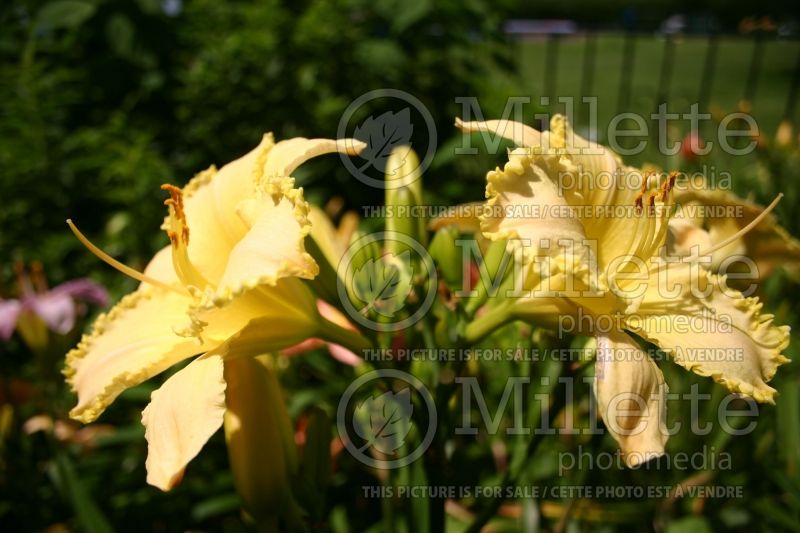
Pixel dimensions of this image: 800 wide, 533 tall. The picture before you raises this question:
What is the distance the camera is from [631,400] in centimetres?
61

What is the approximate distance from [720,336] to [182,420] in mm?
530

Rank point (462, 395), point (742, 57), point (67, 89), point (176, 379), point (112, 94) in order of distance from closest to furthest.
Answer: point (176, 379)
point (462, 395)
point (67, 89)
point (112, 94)
point (742, 57)

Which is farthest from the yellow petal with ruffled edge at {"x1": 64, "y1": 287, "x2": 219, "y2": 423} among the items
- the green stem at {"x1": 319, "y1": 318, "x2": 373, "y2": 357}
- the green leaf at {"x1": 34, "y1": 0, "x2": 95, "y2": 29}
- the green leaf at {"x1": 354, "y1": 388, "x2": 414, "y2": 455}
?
the green leaf at {"x1": 34, "y1": 0, "x2": 95, "y2": 29}

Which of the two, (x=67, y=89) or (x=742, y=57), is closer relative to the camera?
(x=67, y=89)

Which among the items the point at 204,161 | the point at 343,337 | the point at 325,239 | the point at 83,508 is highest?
the point at 204,161

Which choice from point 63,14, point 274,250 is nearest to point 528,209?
point 274,250

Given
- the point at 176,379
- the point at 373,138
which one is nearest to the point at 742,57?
the point at 373,138

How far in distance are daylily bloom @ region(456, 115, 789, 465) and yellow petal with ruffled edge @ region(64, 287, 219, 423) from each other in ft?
1.14

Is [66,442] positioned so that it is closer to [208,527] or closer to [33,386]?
[33,386]

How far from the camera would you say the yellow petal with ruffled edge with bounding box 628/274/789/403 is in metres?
0.63

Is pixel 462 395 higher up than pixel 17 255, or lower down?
lower down

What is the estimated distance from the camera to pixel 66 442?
1234 mm

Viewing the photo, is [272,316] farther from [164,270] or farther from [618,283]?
[618,283]

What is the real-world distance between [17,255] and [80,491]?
75cm
